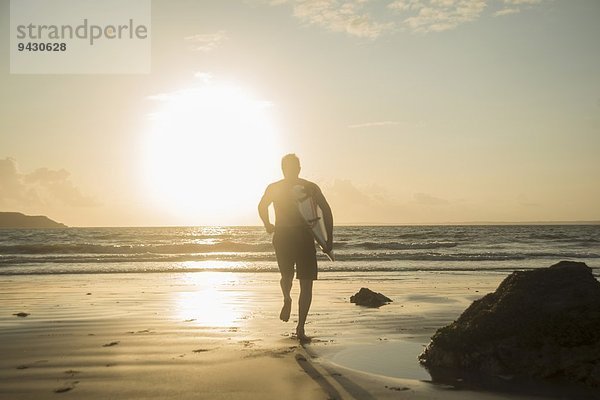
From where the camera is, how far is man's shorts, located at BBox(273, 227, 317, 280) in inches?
239

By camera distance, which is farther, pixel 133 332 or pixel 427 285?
pixel 427 285

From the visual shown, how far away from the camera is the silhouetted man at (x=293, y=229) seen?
6074mm

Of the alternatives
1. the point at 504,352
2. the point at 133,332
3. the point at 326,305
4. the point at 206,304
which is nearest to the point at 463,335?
the point at 504,352

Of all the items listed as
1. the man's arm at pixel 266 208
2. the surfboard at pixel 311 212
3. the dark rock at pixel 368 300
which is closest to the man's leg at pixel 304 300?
the surfboard at pixel 311 212

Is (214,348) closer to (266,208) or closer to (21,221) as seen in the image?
(266,208)

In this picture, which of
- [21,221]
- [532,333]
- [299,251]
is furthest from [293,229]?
[21,221]

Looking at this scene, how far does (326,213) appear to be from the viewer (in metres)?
6.11

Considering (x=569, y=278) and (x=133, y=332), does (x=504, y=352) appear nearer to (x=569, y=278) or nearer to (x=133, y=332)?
(x=569, y=278)

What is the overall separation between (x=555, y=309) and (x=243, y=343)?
119 inches

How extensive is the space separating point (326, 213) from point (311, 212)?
18 centimetres

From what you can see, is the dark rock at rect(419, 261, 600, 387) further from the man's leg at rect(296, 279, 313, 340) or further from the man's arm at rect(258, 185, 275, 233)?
the man's arm at rect(258, 185, 275, 233)

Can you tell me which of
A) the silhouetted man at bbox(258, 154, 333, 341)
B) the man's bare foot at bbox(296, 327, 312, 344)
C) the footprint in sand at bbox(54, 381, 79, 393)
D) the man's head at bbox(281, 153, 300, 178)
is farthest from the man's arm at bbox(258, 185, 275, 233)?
the footprint in sand at bbox(54, 381, 79, 393)

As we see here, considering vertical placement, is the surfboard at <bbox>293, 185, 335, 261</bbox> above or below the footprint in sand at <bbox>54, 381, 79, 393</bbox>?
above

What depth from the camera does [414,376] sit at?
4.23 meters
